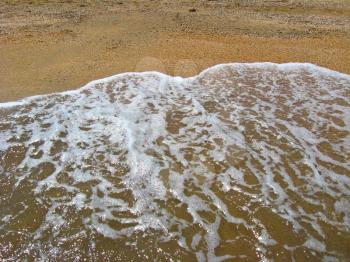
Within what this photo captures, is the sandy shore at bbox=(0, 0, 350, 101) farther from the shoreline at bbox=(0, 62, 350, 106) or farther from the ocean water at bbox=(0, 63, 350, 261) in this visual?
the ocean water at bbox=(0, 63, 350, 261)

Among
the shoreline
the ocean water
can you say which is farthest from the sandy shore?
the ocean water

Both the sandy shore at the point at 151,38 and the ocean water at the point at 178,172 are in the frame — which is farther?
the sandy shore at the point at 151,38

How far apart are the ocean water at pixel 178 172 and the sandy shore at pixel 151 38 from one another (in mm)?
613

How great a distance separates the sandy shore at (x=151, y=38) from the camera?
5.92 meters

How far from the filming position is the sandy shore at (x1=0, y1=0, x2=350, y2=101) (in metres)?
5.92

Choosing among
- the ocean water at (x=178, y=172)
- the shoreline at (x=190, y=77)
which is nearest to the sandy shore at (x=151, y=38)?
the shoreline at (x=190, y=77)

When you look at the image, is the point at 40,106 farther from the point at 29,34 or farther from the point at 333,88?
the point at 333,88

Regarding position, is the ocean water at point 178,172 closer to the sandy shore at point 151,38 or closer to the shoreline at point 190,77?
the shoreline at point 190,77

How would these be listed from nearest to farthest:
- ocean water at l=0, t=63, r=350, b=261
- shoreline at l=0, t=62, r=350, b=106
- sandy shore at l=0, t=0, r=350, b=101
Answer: ocean water at l=0, t=63, r=350, b=261 < shoreline at l=0, t=62, r=350, b=106 < sandy shore at l=0, t=0, r=350, b=101

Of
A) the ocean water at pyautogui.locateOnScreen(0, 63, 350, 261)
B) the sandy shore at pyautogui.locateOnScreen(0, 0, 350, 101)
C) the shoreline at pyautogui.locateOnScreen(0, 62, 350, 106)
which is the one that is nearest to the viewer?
the ocean water at pyautogui.locateOnScreen(0, 63, 350, 261)

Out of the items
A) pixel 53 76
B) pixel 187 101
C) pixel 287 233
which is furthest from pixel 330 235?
pixel 53 76

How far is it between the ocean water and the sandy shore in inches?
24.2

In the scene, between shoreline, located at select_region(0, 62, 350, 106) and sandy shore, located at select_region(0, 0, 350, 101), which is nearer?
shoreline, located at select_region(0, 62, 350, 106)

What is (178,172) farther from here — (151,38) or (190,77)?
(151,38)
